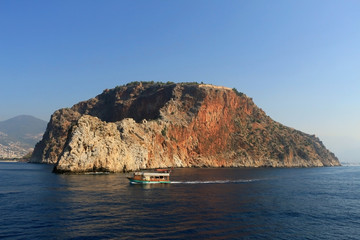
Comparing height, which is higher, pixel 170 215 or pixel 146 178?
pixel 146 178

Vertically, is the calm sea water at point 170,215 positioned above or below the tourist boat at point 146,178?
below

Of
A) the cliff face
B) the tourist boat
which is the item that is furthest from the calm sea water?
the cliff face

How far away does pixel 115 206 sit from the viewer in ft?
137

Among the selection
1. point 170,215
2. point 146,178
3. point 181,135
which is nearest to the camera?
point 170,215

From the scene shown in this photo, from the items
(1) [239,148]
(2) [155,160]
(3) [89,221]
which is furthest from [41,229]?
(1) [239,148]

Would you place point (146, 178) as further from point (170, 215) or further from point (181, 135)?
point (181, 135)

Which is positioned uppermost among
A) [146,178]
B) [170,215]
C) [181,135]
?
[181,135]

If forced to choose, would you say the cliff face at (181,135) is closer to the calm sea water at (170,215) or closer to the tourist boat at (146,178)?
the tourist boat at (146,178)

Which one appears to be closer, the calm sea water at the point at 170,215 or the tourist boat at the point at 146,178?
the calm sea water at the point at 170,215

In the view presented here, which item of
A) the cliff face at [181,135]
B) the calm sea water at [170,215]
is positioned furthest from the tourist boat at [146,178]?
the cliff face at [181,135]

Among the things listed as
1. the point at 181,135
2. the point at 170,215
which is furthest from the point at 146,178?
the point at 181,135

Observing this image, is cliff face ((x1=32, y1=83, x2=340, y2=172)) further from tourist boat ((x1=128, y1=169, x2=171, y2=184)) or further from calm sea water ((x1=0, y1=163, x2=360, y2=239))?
calm sea water ((x1=0, y1=163, x2=360, y2=239))

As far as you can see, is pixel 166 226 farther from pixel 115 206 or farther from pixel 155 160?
pixel 155 160

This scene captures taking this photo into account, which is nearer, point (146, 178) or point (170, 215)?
point (170, 215)
